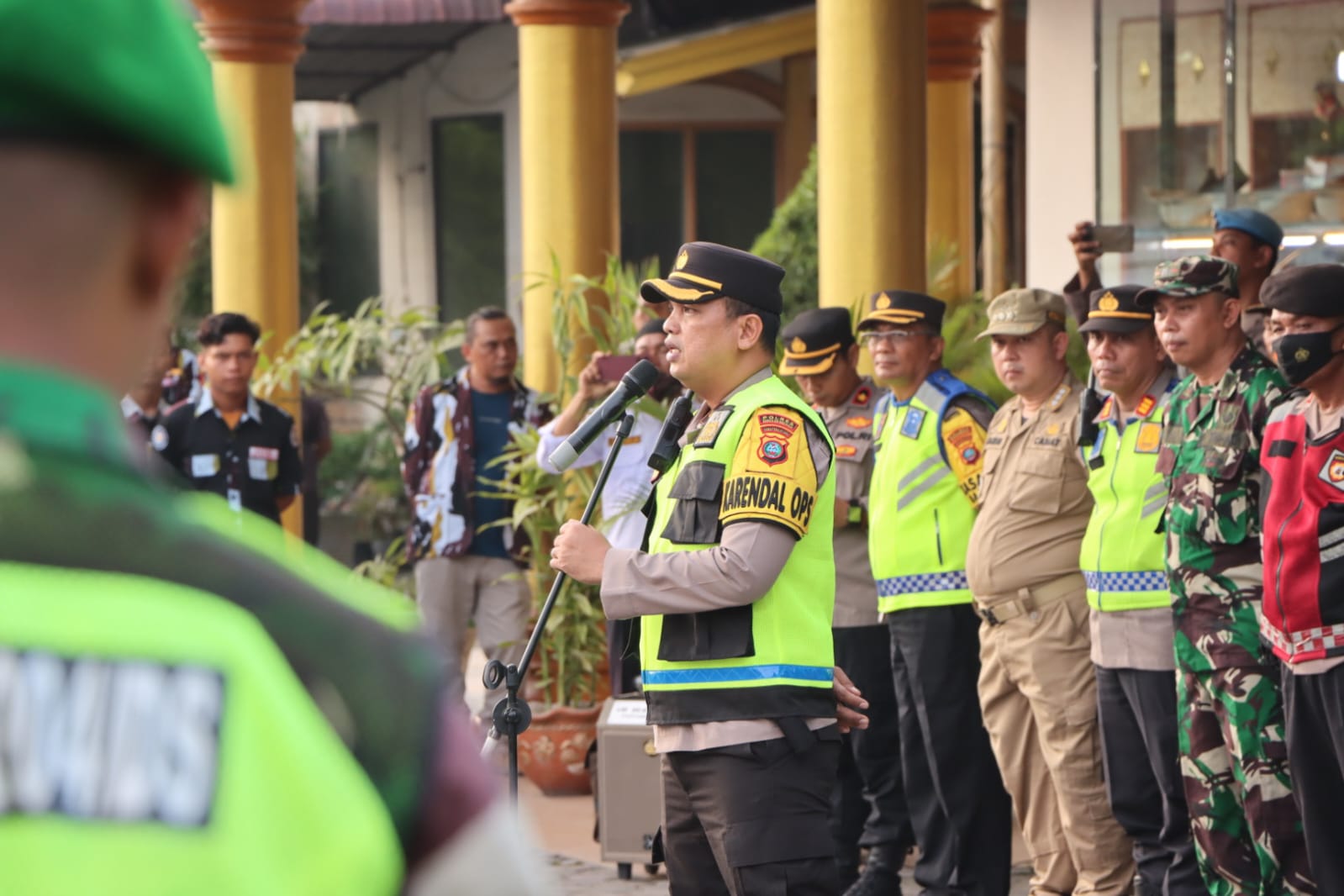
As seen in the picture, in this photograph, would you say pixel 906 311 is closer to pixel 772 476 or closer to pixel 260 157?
pixel 772 476

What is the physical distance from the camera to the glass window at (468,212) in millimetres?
18797

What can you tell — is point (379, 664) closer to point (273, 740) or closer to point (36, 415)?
point (273, 740)

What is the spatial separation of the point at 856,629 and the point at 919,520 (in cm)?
60

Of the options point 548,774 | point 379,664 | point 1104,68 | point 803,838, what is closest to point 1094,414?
point 803,838

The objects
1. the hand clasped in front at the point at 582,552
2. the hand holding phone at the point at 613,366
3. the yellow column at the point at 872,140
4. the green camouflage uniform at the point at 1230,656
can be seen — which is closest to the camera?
the hand clasped in front at the point at 582,552

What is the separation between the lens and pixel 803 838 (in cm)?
430

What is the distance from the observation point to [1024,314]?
6246 mm

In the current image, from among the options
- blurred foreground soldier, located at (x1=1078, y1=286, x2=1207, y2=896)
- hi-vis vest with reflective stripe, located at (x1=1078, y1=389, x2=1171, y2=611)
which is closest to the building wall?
blurred foreground soldier, located at (x1=1078, y1=286, x2=1207, y2=896)

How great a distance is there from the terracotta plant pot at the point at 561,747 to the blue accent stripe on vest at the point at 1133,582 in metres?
3.10

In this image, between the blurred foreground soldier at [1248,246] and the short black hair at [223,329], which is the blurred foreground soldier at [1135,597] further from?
the short black hair at [223,329]

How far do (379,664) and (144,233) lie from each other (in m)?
0.26

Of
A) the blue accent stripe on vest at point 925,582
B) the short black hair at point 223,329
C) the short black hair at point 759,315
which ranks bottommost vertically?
the blue accent stripe on vest at point 925,582

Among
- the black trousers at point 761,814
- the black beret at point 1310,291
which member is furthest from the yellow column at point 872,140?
the black trousers at point 761,814

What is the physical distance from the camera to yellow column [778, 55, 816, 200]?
17.8 metres
